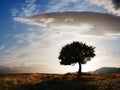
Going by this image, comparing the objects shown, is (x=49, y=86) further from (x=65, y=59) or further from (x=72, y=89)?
(x=65, y=59)

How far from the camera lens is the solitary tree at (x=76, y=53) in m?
79.0

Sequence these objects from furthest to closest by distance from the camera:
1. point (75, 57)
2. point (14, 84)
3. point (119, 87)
A: 1. point (75, 57)
2. point (14, 84)
3. point (119, 87)

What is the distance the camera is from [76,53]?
7888cm

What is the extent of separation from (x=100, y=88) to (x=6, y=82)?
1466 cm

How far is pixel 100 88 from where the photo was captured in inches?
1423

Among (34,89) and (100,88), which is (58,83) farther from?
(100,88)

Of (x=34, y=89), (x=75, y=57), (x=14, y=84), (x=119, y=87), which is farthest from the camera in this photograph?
(x=75, y=57)

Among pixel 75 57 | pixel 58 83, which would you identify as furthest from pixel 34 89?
pixel 75 57

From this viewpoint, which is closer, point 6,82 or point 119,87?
point 119,87

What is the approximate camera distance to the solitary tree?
79000 millimetres

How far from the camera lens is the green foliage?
79.0 m

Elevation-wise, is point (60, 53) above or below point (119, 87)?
above

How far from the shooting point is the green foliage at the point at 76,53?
7900 cm

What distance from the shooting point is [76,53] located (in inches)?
3105
